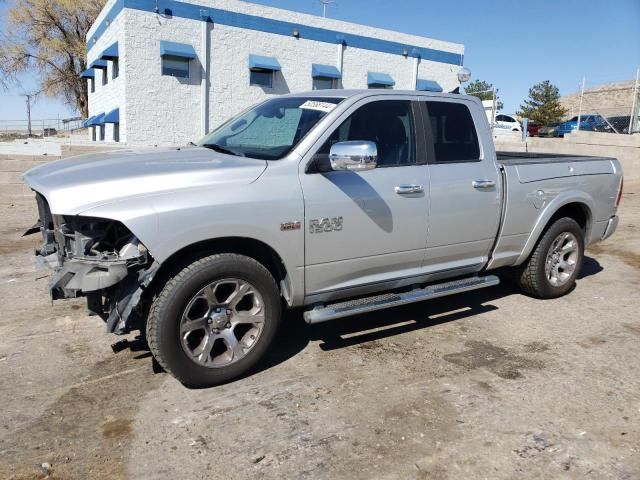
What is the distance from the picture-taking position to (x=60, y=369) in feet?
12.8

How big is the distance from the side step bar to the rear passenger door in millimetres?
164

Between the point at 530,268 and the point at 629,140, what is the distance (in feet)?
63.5

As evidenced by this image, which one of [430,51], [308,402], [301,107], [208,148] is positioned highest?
[430,51]

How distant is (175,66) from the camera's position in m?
18.8

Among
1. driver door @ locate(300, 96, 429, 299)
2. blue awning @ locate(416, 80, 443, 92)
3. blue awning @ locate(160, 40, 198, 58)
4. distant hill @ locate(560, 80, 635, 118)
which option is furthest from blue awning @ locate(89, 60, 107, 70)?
distant hill @ locate(560, 80, 635, 118)

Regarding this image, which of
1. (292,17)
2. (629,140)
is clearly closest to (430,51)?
(292,17)

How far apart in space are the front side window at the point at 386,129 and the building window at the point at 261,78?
56.2 feet

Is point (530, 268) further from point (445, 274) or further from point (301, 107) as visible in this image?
point (301, 107)

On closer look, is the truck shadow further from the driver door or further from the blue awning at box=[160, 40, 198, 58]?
the blue awning at box=[160, 40, 198, 58]

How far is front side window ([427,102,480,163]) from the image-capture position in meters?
4.61

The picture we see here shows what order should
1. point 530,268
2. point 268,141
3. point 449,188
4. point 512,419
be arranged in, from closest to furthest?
point 512,419
point 268,141
point 449,188
point 530,268

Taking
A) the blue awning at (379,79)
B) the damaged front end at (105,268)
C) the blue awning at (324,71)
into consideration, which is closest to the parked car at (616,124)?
the blue awning at (379,79)

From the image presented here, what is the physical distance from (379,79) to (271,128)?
2032 cm

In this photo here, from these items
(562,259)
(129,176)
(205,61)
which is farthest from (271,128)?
(205,61)
